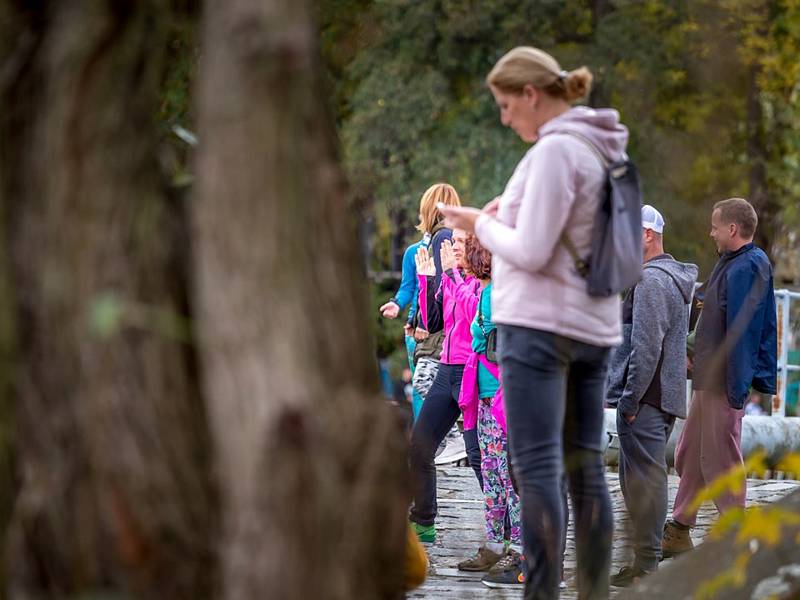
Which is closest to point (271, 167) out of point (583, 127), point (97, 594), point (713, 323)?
point (97, 594)

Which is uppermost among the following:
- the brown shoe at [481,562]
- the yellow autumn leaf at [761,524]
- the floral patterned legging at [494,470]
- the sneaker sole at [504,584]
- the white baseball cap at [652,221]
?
the white baseball cap at [652,221]

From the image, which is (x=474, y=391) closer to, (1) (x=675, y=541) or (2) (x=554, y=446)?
(1) (x=675, y=541)

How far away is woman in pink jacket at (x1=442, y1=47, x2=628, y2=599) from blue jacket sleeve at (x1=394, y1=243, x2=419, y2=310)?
4.47m

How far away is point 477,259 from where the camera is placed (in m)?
6.85

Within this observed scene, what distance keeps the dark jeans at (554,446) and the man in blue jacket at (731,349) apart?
2766 millimetres

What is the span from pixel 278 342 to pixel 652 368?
4.48 metres

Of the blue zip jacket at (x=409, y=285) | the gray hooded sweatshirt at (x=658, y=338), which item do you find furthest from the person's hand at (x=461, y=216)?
the blue zip jacket at (x=409, y=285)

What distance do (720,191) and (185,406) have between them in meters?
24.7

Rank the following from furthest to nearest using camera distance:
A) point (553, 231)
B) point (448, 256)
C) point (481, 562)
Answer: point (448, 256) → point (481, 562) → point (553, 231)

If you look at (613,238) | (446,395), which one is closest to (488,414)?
(446,395)

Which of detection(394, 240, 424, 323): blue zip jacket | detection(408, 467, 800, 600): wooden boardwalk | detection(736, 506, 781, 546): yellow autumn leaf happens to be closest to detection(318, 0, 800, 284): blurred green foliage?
detection(408, 467, 800, 600): wooden boardwalk

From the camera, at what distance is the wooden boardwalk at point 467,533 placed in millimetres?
5820

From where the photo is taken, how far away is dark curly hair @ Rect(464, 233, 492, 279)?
6.81 metres

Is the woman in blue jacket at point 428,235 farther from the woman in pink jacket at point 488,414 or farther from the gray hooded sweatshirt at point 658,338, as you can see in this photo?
the gray hooded sweatshirt at point 658,338
